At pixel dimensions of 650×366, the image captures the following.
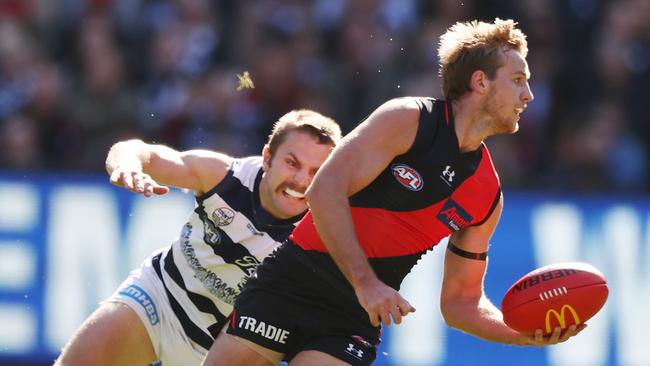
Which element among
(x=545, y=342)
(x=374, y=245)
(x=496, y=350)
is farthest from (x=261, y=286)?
(x=496, y=350)

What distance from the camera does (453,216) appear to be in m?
5.53

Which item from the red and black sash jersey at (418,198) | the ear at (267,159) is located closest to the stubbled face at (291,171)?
the ear at (267,159)

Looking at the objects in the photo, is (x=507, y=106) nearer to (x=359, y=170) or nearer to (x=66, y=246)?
(x=359, y=170)

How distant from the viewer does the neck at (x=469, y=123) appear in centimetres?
548

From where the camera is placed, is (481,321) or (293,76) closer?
(481,321)

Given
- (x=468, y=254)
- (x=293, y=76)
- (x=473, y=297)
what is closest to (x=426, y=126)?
(x=468, y=254)

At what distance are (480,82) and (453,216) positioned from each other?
24.3 inches

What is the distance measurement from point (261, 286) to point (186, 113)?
5.25 metres

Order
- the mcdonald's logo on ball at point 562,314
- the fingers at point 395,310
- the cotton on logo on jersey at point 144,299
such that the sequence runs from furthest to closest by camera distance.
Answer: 1. the cotton on logo on jersey at point 144,299
2. the mcdonald's logo on ball at point 562,314
3. the fingers at point 395,310

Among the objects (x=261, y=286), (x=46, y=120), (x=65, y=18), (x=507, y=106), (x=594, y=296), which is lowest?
(x=261, y=286)

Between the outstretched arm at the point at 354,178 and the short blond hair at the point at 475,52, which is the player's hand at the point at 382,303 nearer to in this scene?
the outstretched arm at the point at 354,178

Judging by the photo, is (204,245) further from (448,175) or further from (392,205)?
(448,175)

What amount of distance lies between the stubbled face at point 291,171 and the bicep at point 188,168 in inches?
10.7

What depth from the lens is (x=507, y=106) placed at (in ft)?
18.0
